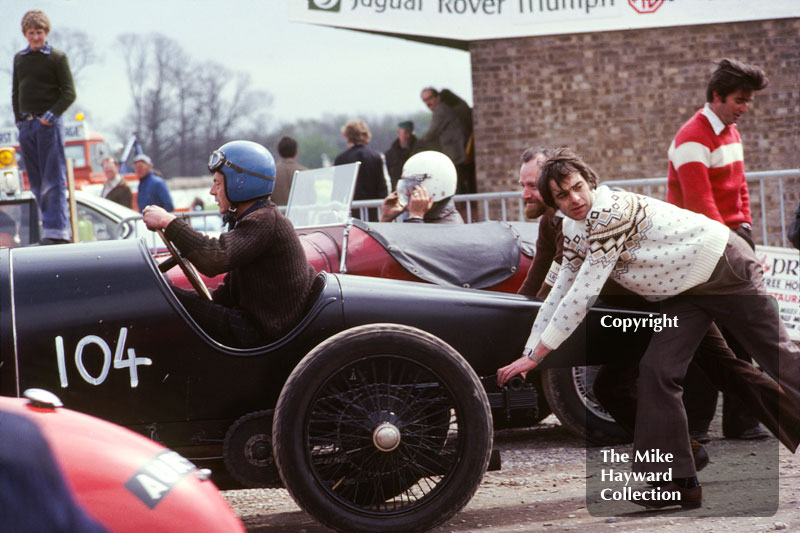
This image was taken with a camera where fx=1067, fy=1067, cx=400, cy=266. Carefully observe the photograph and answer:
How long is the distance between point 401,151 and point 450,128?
603mm

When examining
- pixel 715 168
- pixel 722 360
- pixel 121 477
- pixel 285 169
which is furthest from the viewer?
pixel 285 169

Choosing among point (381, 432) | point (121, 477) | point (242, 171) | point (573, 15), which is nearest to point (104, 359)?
point (242, 171)

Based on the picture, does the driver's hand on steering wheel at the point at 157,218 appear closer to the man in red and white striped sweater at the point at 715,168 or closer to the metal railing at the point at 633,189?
the man in red and white striped sweater at the point at 715,168

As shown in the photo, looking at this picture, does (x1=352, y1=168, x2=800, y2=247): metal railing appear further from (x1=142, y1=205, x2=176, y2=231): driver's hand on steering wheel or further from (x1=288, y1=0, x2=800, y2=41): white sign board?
(x1=142, y1=205, x2=176, y2=231): driver's hand on steering wheel

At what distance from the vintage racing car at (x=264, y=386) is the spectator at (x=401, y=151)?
7.70m

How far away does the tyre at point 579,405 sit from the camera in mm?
5703

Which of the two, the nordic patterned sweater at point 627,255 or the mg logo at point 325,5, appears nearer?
the nordic patterned sweater at point 627,255

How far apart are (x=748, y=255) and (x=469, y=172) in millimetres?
7817

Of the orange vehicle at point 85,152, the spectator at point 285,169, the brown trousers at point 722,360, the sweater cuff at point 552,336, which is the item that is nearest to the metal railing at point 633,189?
the spectator at point 285,169

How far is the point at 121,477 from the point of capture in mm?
2197

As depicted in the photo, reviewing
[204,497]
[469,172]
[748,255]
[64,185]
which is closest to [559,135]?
[469,172]

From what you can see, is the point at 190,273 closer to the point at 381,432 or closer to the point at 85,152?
the point at 381,432

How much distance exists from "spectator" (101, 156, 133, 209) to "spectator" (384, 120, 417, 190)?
3882 mm

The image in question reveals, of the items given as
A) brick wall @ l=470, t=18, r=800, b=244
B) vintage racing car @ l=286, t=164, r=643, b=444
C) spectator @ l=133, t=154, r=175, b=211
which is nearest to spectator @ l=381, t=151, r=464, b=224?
vintage racing car @ l=286, t=164, r=643, b=444
